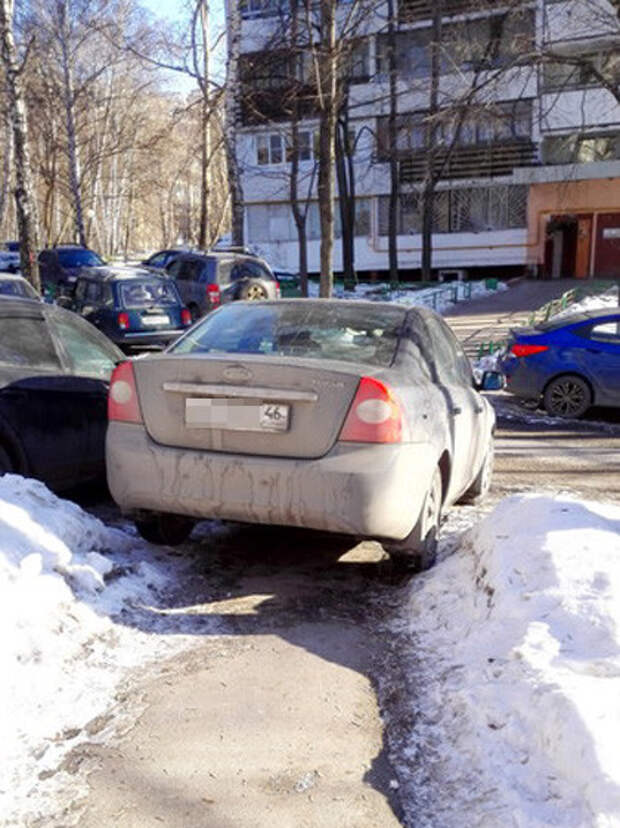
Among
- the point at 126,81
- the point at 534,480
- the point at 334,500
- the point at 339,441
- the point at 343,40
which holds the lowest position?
the point at 534,480

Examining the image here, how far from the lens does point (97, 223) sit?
5694cm

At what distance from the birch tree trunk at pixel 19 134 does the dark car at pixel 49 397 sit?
11.0 metres

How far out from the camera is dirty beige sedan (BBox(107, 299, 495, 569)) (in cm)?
404

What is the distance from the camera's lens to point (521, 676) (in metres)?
3.05

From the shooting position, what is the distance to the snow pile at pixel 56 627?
9.43 feet

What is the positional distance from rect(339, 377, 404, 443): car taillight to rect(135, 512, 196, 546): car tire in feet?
4.23

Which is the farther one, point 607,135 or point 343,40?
point 607,135

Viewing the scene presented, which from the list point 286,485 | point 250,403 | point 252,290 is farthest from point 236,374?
point 252,290

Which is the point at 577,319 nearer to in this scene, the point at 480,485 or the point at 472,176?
the point at 480,485

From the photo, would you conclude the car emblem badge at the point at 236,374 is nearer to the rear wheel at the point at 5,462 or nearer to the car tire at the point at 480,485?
the rear wheel at the point at 5,462

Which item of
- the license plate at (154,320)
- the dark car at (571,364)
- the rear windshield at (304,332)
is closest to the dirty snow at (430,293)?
the license plate at (154,320)

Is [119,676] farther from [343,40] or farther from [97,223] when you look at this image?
[97,223]

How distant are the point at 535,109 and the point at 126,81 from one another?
2448 cm

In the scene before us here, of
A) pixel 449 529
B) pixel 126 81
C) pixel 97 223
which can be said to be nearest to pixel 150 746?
pixel 449 529
